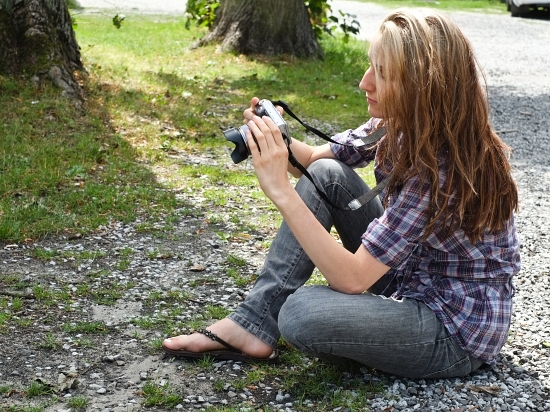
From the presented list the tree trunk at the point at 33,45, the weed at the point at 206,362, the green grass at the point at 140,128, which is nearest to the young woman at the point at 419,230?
the weed at the point at 206,362

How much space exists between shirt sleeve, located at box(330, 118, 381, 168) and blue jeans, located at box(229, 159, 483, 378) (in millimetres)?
152

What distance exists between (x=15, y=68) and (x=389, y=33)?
466 cm

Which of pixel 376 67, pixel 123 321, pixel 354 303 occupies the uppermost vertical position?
pixel 376 67

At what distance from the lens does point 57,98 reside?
639 cm

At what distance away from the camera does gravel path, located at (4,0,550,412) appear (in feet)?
9.48

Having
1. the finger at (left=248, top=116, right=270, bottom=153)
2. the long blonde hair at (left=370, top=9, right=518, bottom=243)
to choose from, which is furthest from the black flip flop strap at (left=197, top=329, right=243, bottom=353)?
the long blonde hair at (left=370, top=9, right=518, bottom=243)

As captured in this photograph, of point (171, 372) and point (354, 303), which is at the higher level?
point (354, 303)

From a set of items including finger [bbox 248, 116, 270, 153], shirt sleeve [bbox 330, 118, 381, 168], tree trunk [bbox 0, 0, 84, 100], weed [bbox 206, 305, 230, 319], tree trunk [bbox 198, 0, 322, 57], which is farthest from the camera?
tree trunk [bbox 198, 0, 322, 57]

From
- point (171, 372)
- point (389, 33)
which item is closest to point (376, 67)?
point (389, 33)

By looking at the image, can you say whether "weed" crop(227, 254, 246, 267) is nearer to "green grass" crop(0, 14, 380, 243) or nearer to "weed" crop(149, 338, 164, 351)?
"green grass" crop(0, 14, 380, 243)

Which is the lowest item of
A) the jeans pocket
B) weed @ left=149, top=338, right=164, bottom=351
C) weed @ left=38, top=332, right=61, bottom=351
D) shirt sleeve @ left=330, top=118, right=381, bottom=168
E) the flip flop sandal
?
weed @ left=38, top=332, right=61, bottom=351

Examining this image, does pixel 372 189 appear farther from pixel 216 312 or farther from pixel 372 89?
pixel 216 312

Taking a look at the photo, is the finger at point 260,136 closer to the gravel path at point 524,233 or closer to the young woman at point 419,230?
the young woman at point 419,230

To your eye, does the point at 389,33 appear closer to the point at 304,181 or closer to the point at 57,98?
the point at 304,181
